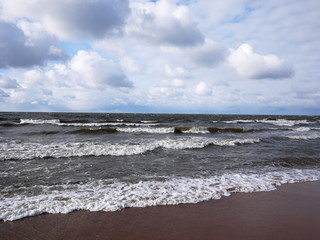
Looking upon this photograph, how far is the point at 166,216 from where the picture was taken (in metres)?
4.54

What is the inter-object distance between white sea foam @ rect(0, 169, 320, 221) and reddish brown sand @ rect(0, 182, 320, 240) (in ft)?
0.91

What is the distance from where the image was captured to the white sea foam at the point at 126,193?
491 centimetres

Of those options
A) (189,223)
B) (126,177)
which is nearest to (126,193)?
(126,177)

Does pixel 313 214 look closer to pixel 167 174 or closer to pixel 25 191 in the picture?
pixel 167 174

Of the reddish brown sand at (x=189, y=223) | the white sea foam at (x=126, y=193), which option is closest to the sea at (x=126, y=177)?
the white sea foam at (x=126, y=193)

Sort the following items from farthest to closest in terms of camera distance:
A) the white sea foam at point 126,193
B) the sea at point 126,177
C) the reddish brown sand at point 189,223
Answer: the sea at point 126,177 → the white sea foam at point 126,193 → the reddish brown sand at point 189,223

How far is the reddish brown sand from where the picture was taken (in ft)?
12.5

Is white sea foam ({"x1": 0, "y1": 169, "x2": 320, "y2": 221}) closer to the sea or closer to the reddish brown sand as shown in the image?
the sea

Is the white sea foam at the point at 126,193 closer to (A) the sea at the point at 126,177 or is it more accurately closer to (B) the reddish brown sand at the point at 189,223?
(A) the sea at the point at 126,177

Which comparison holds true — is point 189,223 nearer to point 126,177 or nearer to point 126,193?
point 126,193

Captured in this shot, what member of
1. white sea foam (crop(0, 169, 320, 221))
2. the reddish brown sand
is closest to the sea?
white sea foam (crop(0, 169, 320, 221))

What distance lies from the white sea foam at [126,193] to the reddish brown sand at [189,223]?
0.28 m

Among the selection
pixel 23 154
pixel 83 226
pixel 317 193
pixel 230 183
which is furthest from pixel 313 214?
pixel 23 154

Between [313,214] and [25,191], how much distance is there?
6.87 meters
